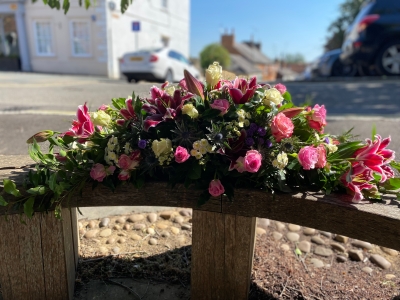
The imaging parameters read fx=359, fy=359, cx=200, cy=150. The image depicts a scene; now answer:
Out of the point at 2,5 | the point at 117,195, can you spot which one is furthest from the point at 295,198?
the point at 2,5

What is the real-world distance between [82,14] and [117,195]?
18.3m

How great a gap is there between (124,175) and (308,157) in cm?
74

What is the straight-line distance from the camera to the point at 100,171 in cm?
147

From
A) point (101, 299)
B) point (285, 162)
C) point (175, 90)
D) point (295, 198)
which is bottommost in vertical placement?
point (101, 299)

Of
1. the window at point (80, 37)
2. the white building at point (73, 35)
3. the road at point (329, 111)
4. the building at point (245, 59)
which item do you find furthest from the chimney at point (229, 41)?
the road at point (329, 111)

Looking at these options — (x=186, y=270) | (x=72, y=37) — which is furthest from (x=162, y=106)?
(x=72, y=37)

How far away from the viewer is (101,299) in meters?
1.92

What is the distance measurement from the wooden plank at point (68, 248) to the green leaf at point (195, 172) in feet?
2.29

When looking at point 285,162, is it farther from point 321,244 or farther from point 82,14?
point 82,14

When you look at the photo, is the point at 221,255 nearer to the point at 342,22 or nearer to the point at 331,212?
the point at 331,212

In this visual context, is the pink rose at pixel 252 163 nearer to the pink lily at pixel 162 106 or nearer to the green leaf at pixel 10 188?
the pink lily at pixel 162 106

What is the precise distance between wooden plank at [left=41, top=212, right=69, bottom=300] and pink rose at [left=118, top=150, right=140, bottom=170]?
47cm

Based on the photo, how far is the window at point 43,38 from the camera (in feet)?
60.2

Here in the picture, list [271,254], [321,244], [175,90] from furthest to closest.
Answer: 1. [321,244]
2. [271,254]
3. [175,90]
